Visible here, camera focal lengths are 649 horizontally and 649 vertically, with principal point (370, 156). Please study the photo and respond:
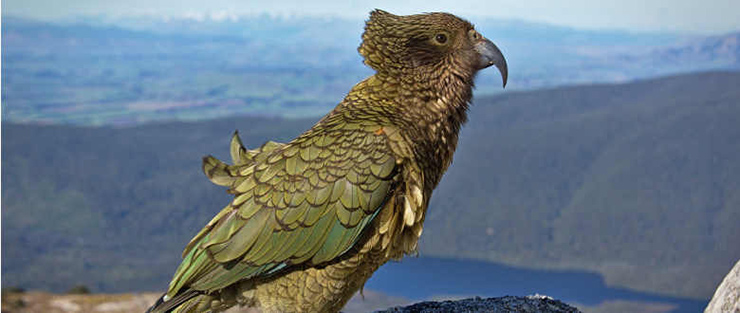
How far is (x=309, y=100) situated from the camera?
77.8m

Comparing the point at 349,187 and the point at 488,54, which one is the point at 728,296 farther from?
the point at 349,187

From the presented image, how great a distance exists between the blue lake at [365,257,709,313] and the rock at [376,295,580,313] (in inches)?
808

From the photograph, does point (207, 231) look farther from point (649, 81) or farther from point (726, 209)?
point (649, 81)

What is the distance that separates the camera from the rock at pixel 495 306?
8508 mm

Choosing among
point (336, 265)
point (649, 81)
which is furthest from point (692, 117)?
point (336, 265)

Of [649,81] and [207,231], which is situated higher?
[649,81]

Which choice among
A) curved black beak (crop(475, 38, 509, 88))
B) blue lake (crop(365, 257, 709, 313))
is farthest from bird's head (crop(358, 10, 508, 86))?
blue lake (crop(365, 257, 709, 313))

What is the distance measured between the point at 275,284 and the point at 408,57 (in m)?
2.30

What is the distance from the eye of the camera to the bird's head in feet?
18.5

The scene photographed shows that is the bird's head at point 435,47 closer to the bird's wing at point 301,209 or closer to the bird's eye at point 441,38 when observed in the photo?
the bird's eye at point 441,38

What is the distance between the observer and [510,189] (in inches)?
2515

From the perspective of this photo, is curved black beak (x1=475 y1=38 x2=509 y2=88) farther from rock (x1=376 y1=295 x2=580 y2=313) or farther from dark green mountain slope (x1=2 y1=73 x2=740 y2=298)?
dark green mountain slope (x1=2 y1=73 x2=740 y2=298)

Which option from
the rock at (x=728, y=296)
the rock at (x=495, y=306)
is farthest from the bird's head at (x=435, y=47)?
the rock at (x=728, y=296)

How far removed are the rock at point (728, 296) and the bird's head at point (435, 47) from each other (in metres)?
4.47
